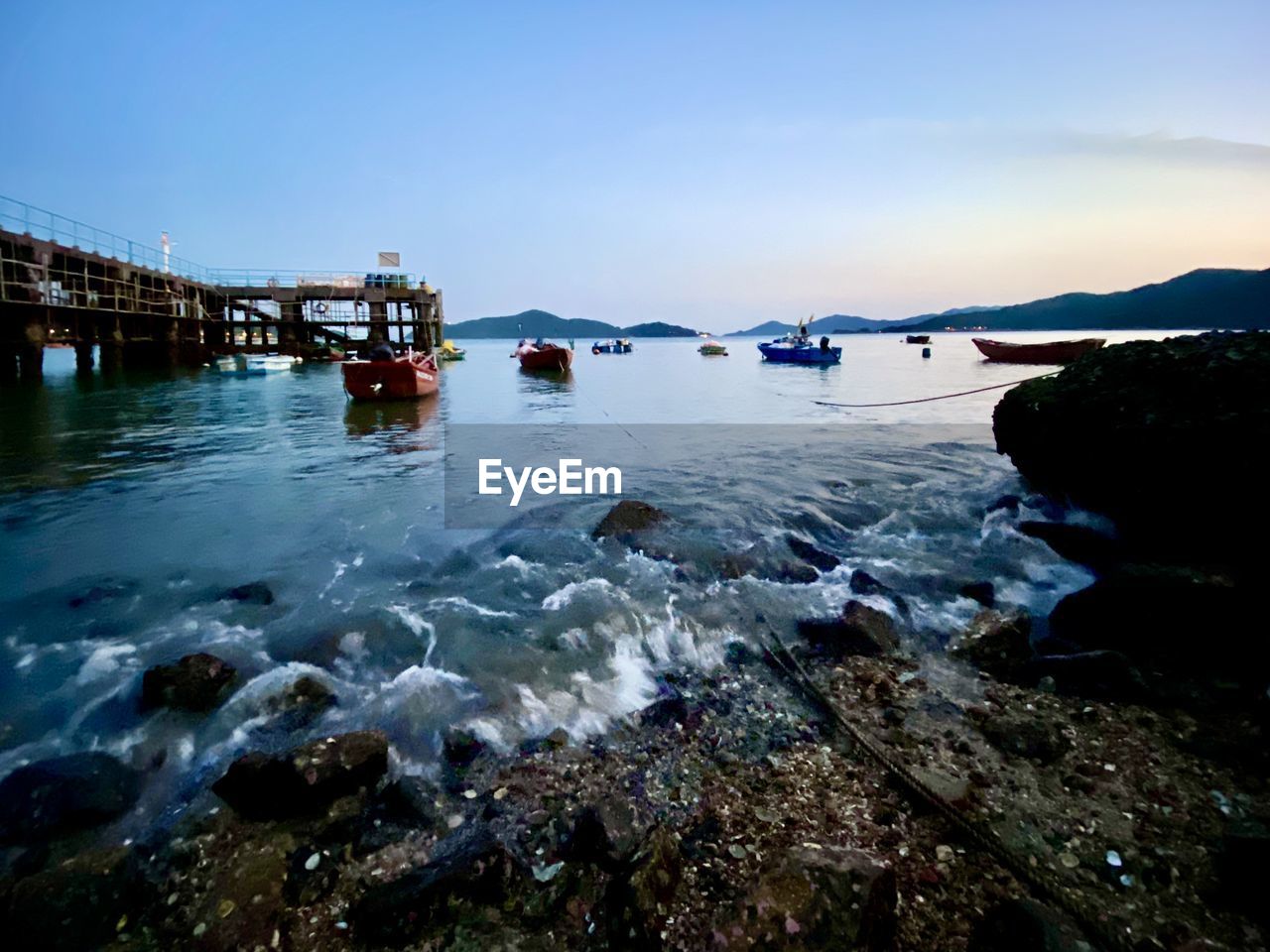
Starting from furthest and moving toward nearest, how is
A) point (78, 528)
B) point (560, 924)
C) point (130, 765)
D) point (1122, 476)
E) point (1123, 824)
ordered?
1. point (78, 528)
2. point (1122, 476)
3. point (130, 765)
4. point (1123, 824)
5. point (560, 924)

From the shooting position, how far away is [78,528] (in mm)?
10039

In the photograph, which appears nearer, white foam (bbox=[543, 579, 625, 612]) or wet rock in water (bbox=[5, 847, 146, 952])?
wet rock in water (bbox=[5, 847, 146, 952])

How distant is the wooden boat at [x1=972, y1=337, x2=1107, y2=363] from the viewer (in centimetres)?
5094

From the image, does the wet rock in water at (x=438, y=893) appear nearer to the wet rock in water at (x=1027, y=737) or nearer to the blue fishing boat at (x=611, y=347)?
the wet rock in water at (x=1027, y=737)

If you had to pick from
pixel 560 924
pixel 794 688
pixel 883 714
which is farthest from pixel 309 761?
pixel 883 714

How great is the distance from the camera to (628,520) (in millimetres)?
9734

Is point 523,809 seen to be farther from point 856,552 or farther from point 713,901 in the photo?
point 856,552

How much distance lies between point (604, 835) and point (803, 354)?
61.9m

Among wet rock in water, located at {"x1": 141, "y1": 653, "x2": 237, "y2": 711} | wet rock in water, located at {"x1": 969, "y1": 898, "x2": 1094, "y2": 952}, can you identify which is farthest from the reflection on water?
wet rock in water, located at {"x1": 969, "y1": 898, "x2": 1094, "y2": 952}

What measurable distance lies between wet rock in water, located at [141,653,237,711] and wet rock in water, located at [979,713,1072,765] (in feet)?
20.5

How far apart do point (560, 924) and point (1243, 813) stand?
4.05 metres

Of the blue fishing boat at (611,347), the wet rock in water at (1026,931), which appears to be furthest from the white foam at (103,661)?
the blue fishing boat at (611,347)

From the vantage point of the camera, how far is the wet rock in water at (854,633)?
19.6 ft

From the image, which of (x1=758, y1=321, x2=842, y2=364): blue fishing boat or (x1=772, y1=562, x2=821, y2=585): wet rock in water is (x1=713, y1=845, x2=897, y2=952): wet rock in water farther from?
(x1=758, y1=321, x2=842, y2=364): blue fishing boat
